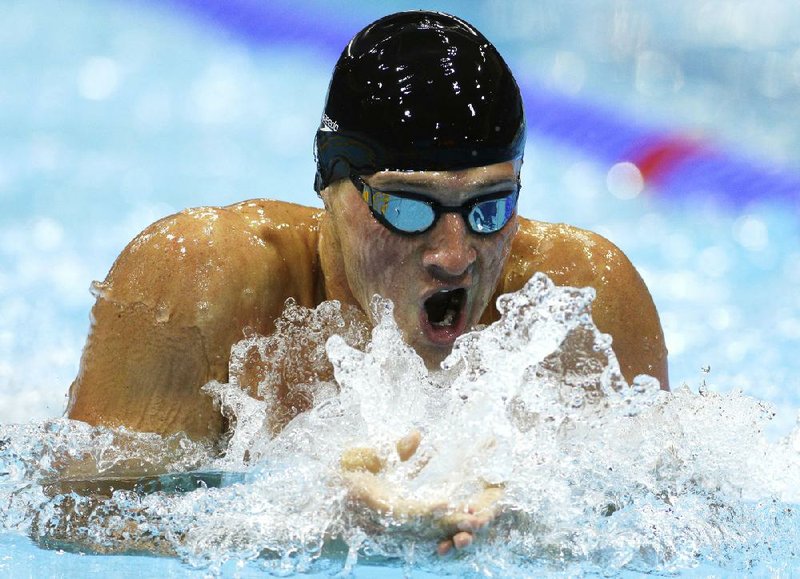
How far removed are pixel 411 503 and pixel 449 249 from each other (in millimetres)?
603

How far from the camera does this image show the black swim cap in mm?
2027

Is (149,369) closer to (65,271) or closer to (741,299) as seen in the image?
(65,271)

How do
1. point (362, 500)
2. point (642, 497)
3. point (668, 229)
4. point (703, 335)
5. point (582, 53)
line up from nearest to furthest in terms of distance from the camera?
point (362, 500), point (642, 497), point (703, 335), point (668, 229), point (582, 53)

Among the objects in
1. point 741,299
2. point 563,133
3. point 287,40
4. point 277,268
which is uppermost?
point 287,40

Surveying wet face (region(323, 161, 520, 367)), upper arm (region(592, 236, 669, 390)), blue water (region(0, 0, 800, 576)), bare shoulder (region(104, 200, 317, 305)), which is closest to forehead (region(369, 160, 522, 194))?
wet face (region(323, 161, 520, 367))

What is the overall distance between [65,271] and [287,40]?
1.92 metres

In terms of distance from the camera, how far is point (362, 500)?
1563 mm

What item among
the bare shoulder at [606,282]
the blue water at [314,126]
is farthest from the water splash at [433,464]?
the blue water at [314,126]

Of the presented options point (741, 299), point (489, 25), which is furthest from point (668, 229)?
point (489, 25)

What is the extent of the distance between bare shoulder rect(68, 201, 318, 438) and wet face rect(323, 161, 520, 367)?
20cm

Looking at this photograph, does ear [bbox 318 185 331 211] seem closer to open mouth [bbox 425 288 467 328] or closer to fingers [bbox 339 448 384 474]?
open mouth [bbox 425 288 467 328]

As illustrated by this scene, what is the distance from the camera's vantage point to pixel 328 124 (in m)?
2.18

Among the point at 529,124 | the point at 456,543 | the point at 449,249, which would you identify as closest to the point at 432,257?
the point at 449,249

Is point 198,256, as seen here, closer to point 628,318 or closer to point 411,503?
point 411,503
